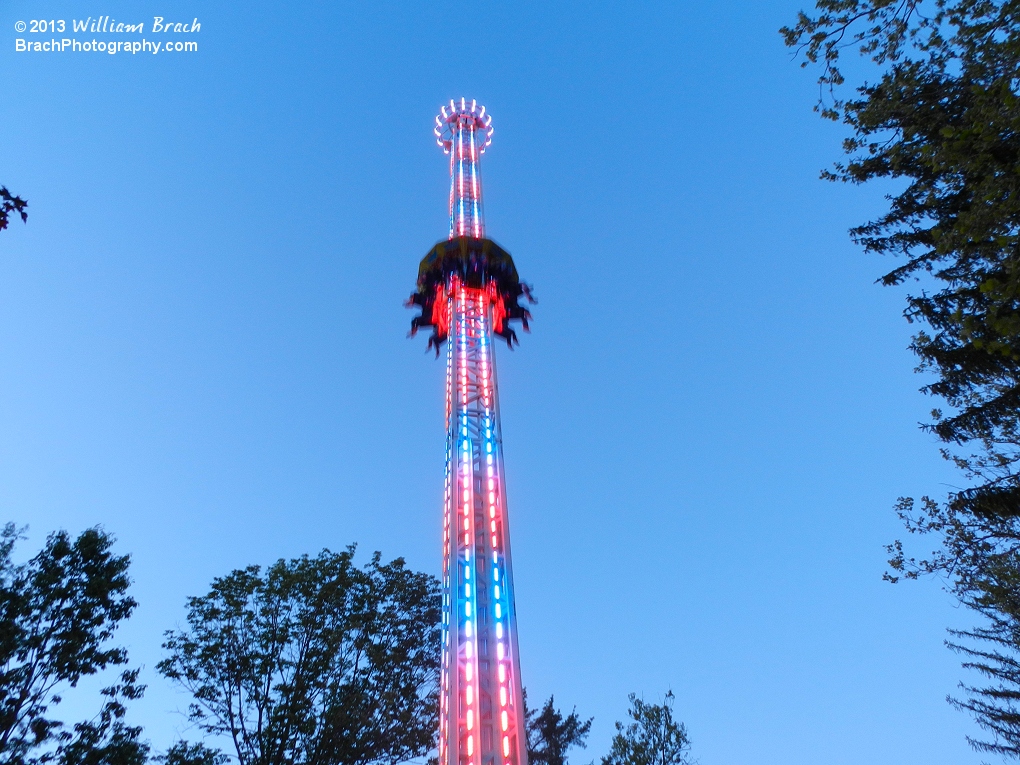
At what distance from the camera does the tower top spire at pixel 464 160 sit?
2339 centimetres

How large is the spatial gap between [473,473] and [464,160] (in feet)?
41.9

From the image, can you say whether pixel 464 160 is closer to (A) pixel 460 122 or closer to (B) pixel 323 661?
(A) pixel 460 122

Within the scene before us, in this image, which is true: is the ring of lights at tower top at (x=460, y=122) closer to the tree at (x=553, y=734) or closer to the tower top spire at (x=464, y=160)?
the tower top spire at (x=464, y=160)

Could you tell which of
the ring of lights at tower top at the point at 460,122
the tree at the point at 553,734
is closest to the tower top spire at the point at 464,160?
the ring of lights at tower top at the point at 460,122

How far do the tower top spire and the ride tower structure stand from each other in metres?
0.04

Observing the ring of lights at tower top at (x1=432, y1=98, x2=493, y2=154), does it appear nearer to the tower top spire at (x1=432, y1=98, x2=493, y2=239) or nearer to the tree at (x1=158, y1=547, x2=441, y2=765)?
the tower top spire at (x1=432, y1=98, x2=493, y2=239)

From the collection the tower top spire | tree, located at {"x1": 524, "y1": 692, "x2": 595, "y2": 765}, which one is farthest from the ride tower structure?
tree, located at {"x1": 524, "y1": 692, "x2": 595, "y2": 765}

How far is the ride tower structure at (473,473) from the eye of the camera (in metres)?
14.0

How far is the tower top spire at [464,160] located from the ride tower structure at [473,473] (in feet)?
0.14

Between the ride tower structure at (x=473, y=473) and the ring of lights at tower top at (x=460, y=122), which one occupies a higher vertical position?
the ring of lights at tower top at (x=460, y=122)

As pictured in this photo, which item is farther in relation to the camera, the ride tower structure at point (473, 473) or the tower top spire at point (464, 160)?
the tower top spire at point (464, 160)

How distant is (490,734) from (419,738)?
4.53 meters

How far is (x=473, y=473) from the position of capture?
17.5 m

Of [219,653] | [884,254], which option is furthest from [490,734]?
[884,254]
